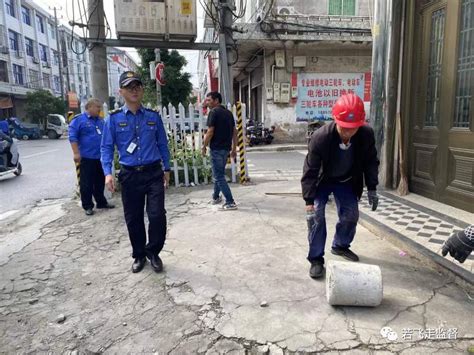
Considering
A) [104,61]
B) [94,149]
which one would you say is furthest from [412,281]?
[104,61]

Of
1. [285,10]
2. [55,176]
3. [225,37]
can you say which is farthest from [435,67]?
[285,10]

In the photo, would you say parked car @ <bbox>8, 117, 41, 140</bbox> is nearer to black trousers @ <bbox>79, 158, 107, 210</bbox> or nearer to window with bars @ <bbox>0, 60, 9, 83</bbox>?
window with bars @ <bbox>0, 60, 9, 83</bbox>

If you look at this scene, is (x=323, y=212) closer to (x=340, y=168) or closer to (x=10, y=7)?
(x=340, y=168)

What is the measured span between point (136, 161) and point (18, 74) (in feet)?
125

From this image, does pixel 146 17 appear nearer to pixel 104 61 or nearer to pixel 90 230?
pixel 104 61

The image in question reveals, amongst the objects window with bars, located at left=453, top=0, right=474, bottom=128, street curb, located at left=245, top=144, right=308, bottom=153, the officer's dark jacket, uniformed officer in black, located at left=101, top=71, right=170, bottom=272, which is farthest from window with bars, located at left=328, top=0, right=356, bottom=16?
uniformed officer in black, located at left=101, top=71, right=170, bottom=272

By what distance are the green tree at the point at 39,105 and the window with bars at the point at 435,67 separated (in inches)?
1225

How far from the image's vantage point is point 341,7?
551 inches

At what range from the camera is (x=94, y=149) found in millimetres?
5617

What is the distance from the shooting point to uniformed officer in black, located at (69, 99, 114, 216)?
18.1ft

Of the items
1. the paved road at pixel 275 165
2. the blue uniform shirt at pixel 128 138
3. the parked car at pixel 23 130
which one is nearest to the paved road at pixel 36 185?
the blue uniform shirt at pixel 128 138

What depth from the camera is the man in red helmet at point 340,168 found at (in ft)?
9.42

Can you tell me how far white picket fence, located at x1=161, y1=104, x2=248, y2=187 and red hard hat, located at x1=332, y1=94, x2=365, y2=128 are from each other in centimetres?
433

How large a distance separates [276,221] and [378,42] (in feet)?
11.1
